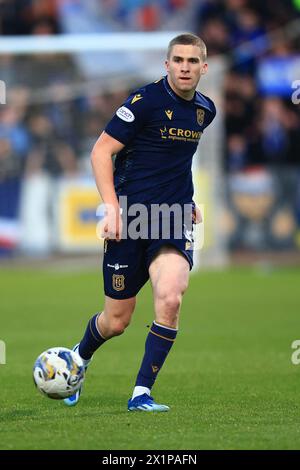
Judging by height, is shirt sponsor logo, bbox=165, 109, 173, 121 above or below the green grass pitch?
above

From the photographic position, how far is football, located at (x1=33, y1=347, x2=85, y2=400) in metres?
6.52

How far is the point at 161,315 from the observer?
683cm

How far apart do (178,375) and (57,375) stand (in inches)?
90.9

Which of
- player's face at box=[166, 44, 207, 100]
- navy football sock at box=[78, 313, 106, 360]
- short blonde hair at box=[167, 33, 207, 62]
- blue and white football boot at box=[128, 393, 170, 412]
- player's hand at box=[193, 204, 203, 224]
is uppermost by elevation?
short blonde hair at box=[167, 33, 207, 62]

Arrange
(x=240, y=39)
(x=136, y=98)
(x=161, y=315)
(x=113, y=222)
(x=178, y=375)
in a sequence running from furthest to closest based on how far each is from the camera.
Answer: (x=240, y=39), (x=178, y=375), (x=136, y=98), (x=161, y=315), (x=113, y=222)

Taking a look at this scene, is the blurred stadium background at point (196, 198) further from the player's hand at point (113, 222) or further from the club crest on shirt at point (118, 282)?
the player's hand at point (113, 222)

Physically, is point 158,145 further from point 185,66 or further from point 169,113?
point 185,66

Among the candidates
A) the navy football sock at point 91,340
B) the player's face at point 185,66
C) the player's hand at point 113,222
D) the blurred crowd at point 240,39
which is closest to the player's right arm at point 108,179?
the player's hand at point 113,222

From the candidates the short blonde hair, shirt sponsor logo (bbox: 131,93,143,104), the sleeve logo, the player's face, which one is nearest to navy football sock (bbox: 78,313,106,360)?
the sleeve logo

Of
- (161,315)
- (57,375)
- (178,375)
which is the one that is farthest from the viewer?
(178,375)

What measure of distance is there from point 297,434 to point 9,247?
14.5 metres

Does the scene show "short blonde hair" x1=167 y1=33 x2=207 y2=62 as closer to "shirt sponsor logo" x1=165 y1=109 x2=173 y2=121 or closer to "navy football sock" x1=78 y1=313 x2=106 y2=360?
"shirt sponsor logo" x1=165 y1=109 x2=173 y2=121

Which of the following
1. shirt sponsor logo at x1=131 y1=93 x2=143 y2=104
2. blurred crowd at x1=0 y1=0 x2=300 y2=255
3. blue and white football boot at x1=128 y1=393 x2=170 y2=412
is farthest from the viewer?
blurred crowd at x1=0 y1=0 x2=300 y2=255

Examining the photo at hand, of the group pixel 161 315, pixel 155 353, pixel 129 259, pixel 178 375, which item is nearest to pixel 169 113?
pixel 129 259
